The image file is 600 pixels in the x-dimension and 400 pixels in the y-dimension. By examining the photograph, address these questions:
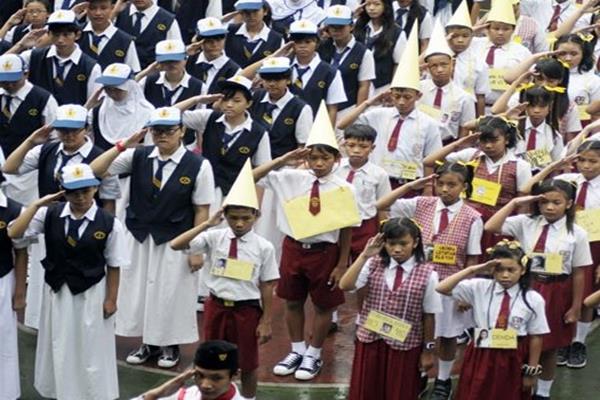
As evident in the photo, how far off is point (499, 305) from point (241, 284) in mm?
1659

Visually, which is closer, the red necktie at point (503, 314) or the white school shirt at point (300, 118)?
A: the red necktie at point (503, 314)

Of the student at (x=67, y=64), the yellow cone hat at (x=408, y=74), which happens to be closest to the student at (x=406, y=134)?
the yellow cone hat at (x=408, y=74)

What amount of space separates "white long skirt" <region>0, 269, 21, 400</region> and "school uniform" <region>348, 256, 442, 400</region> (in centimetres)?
228

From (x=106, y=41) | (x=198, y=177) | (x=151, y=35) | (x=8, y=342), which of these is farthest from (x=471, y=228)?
(x=151, y=35)

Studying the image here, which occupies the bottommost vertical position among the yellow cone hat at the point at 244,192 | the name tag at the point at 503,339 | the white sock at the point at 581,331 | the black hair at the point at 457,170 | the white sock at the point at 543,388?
the white sock at the point at 543,388

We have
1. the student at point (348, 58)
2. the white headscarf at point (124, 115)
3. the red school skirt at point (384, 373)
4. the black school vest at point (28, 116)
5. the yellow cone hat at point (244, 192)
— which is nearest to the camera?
the red school skirt at point (384, 373)

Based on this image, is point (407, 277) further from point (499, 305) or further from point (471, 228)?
point (471, 228)

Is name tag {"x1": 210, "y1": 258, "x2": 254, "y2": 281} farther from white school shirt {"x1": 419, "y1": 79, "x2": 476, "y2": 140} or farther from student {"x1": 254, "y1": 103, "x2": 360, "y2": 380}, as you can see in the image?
white school shirt {"x1": 419, "y1": 79, "x2": 476, "y2": 140}

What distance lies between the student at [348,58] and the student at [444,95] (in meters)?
0.96

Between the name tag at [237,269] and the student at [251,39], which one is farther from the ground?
the student at [251,39]

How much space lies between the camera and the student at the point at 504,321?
30.8ft

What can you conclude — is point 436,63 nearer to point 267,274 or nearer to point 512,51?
point 512,51

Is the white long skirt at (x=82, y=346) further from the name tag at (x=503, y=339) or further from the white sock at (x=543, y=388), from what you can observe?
the white sock at (x=543, y=388)

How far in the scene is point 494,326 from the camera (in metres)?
9.42
